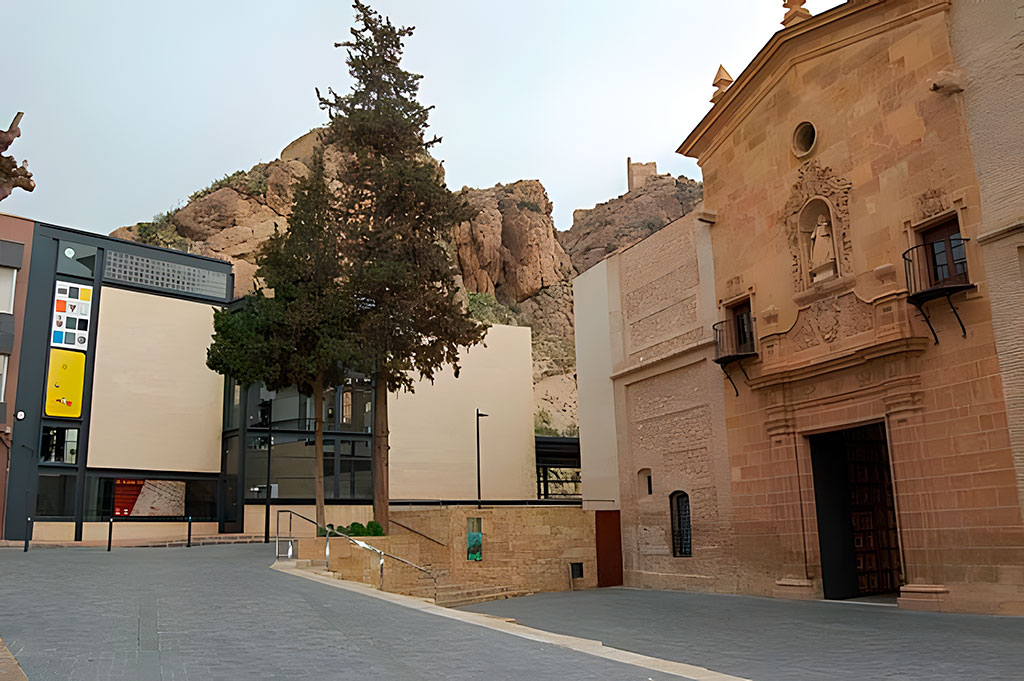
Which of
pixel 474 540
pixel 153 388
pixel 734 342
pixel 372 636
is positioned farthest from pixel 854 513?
pixel 153 388

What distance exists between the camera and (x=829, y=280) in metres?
18.0

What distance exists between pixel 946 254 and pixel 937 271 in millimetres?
403

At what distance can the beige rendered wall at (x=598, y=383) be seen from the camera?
26.8m

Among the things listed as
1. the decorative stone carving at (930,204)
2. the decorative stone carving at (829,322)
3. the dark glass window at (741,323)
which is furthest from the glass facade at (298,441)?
the decorative stone carving at (930,204)

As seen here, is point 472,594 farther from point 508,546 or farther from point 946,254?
point 946,254

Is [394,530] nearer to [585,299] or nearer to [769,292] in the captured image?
[585,299]

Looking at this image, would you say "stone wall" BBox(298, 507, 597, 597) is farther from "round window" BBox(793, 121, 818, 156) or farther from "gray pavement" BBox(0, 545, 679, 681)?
"round window" BBox(793, 121, 818, 156)

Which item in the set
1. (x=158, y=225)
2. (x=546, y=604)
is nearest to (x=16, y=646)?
(x=546, y=604)

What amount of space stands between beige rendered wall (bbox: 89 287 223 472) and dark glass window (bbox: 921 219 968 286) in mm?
26349

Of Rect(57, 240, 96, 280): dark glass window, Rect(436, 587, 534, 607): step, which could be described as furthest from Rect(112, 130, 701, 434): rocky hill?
Rect(436, 587, 534, 607): step

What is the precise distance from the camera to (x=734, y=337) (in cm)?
2117

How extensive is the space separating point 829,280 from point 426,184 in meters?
11.1

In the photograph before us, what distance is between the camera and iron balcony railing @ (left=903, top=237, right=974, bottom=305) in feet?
49.4

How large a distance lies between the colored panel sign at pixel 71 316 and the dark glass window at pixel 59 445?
2.99 m
